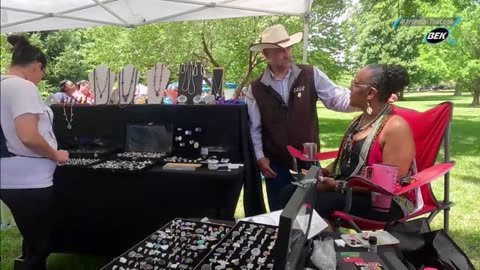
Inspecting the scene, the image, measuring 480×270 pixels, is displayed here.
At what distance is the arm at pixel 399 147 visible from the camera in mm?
1918

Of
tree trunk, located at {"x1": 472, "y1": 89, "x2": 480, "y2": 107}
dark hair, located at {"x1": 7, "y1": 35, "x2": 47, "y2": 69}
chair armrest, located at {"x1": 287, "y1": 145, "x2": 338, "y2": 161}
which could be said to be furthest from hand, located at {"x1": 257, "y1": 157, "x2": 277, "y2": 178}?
tree trunk, located at {"x1": 472, "y1": 89, "x2": 480, "y2": 107}

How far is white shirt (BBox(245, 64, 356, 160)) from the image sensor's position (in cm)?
246

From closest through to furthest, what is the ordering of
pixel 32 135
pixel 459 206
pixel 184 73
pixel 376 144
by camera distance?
pixel 32 135 → pixel 376 144 → pixel 184 73 → pixel 459 206

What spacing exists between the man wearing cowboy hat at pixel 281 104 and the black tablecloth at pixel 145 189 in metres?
0.14

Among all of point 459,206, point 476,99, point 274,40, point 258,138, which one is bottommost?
point 459,206

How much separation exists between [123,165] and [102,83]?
726mm

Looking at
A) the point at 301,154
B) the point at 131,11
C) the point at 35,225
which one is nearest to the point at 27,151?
the point at 35,225

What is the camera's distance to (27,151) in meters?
0.80

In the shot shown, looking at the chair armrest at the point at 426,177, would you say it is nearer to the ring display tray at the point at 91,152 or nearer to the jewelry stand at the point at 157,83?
the jewelry stand at the point at 157,83

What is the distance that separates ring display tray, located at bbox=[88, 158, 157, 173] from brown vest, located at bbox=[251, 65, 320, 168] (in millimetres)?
804

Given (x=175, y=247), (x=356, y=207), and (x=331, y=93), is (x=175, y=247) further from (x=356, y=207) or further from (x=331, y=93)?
(x=331, y=93)

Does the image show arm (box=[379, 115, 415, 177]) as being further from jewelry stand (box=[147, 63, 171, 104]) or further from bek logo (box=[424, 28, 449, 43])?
bek logo (box=[424, 28, 449, 43])

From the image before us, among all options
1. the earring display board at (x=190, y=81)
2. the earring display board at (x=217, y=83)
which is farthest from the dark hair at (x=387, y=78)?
the earring display board at (x=190, y=81)

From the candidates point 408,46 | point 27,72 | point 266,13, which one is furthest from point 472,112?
point 27,72
